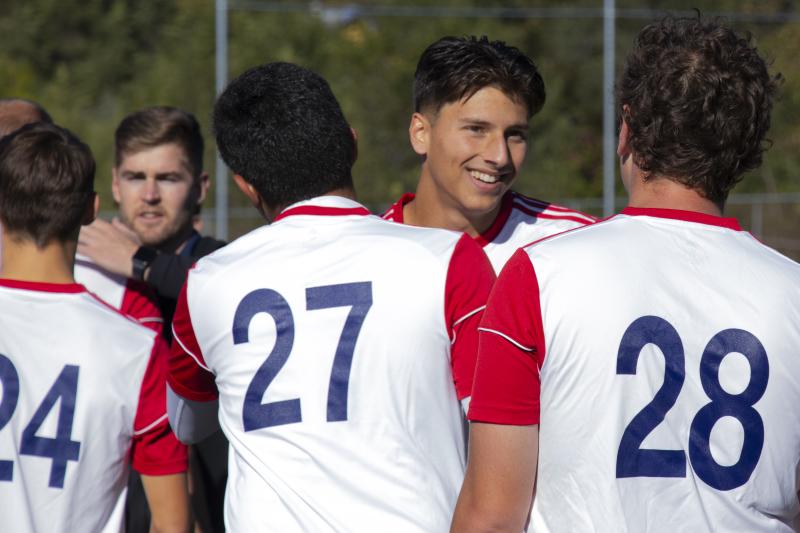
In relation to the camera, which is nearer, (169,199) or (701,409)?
(701,409)

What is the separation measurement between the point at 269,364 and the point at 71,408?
60 centimetres

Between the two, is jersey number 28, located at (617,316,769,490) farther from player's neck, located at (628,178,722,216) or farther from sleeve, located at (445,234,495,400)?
sleeve, located at (445,234,495,400)

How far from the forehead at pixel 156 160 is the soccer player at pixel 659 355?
2266 mm

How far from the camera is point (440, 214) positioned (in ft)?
10.7

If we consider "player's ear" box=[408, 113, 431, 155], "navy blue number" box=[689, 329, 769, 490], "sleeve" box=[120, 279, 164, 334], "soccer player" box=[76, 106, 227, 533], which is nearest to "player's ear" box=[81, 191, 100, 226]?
"sleeve" box=[120, 279, 164, 334]

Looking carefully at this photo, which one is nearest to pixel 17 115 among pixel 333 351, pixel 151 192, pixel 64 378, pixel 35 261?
pixel 151 192

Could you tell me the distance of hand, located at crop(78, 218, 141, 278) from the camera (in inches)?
133

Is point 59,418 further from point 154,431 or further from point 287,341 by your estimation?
point 287,341

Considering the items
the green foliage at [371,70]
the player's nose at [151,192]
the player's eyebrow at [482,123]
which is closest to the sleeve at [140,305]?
the player's nose at [151,192]

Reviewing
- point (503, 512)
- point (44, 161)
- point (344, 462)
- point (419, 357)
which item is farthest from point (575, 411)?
point (44, 161)

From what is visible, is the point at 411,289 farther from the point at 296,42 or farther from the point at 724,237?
the point at 296,42

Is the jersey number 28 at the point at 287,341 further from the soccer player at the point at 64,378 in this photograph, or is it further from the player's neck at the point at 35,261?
the player's neck at the point at 35,261

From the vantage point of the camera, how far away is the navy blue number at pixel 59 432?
2553mm

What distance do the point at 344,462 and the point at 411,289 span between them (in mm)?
394
